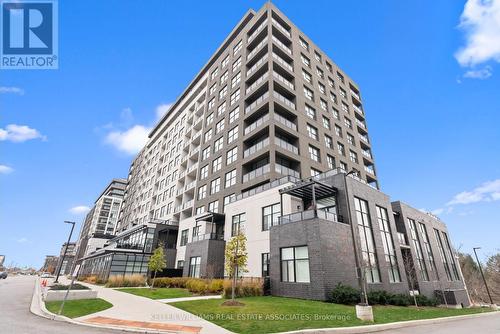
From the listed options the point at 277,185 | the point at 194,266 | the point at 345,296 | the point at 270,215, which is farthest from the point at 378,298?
the point at 194,266

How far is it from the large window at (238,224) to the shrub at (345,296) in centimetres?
1383

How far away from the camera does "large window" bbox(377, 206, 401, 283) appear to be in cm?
2483

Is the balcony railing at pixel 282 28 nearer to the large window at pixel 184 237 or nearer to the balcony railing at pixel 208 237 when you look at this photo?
the balcony railing at pixel 208 237

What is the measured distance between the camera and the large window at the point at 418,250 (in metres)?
29.7

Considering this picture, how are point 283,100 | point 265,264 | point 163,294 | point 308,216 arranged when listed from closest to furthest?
point 308,216 < point 163,294 < point 265,264 < point 283,100

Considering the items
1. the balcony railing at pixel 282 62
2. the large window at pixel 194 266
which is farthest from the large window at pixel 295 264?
the balcony railing at pixel 282 62

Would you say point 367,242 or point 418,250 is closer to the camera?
point 367,242

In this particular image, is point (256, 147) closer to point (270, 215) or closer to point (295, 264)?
point (270, 215)

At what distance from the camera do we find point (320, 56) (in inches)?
2029

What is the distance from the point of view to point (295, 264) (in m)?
20.4

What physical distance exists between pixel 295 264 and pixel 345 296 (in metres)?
4.31

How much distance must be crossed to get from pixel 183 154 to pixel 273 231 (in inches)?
1471

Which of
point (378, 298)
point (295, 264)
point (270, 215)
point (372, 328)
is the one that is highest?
point (270, 215)

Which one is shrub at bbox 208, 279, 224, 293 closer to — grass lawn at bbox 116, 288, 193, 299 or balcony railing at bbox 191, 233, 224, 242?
grass lawn at bbox 116, 288, 193, 299
